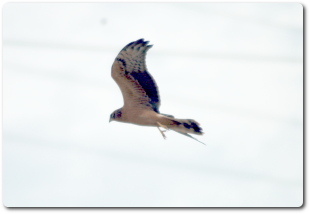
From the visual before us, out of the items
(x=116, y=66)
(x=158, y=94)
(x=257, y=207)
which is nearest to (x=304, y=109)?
(x=257, y=207)

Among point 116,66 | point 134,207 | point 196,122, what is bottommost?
point 134,207

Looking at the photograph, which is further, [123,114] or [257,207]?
[123,114]

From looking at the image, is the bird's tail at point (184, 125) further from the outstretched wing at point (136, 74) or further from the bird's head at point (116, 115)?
the bird's head at point (116, 115)

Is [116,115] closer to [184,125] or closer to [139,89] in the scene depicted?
[139,89]

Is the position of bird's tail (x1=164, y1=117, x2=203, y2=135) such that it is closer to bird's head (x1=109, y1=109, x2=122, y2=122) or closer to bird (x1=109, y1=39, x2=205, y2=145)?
bird (x1=109, y1=39, x2=205, y2=145)

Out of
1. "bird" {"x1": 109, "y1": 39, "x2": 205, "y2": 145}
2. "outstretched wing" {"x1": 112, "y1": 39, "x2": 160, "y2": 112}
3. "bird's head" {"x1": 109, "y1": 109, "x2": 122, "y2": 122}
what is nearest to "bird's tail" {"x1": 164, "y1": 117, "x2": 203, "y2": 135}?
"bird" {"x1": 109, "y1": 39, "x2": 205, "y2": 145}

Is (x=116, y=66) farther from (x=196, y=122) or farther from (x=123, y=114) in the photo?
(x=196, y=122)

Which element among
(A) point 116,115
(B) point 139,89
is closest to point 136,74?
(B) point 139,89

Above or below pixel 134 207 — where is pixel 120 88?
above
